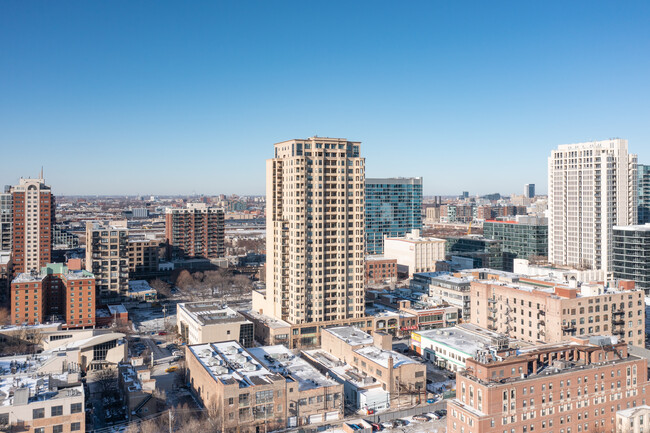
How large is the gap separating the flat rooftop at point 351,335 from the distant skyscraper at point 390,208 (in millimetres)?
80793

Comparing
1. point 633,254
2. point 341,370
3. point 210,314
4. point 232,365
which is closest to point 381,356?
point 341,370

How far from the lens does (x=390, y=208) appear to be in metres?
150

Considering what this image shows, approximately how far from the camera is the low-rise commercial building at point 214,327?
6369cm

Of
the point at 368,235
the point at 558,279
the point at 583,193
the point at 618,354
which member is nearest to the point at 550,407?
the point at 618,354

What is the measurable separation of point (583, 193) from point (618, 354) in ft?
213

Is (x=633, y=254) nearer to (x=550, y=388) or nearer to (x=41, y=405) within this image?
(x=550, y=388)

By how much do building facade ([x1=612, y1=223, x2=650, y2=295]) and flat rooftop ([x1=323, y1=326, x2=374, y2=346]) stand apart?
52.9 metres

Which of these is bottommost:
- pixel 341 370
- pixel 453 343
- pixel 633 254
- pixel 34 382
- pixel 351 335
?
pixel 341 370

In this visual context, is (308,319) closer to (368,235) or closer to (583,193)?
(583,193)

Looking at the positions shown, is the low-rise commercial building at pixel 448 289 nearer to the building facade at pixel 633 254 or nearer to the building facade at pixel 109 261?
the building facade at pixel 633 254

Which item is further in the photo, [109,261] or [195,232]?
[195,232]

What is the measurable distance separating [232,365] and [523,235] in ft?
303

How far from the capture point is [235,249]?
16450 centimetres

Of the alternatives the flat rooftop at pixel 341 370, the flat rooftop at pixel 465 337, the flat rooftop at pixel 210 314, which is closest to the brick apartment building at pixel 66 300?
the flat rooftop at pixel 210 314
